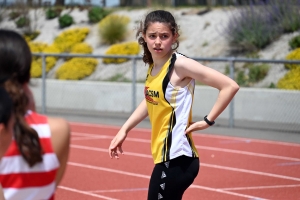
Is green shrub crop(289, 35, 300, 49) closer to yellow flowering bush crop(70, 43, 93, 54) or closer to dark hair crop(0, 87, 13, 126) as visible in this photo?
yellow flowering bush crop(70, 43, 93, 54)

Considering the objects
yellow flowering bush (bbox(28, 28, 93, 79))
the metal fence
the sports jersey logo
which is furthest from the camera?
yellow flowering bush (bbox(28, 28, 93, 79))

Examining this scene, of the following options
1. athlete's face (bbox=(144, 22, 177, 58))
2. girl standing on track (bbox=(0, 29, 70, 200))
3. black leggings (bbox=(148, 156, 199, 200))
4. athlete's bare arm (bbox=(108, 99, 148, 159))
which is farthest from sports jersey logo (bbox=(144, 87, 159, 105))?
girl standing on track (bbox=(0, 29, 70, 200))

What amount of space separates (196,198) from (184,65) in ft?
11.9

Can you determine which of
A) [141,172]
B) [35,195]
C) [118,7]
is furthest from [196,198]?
[118,7]

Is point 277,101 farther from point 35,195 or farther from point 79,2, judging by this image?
point 79,2

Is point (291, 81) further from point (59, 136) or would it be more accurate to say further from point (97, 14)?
point (97, 14)

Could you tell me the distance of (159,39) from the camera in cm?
450

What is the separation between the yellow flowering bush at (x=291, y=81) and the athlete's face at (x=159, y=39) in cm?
1065

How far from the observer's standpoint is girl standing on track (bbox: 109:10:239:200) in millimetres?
4301

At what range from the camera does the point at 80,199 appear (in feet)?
25.2

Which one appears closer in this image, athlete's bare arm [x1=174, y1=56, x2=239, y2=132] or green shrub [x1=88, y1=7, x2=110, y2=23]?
athlete's bare arm [x1=174, y1=56, x2=239, y2=132]

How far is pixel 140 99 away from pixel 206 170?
737 centimetres

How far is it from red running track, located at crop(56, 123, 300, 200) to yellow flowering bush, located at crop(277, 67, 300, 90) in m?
2.86

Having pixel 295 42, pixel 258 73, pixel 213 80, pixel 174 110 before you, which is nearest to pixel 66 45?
pixel 295 42
